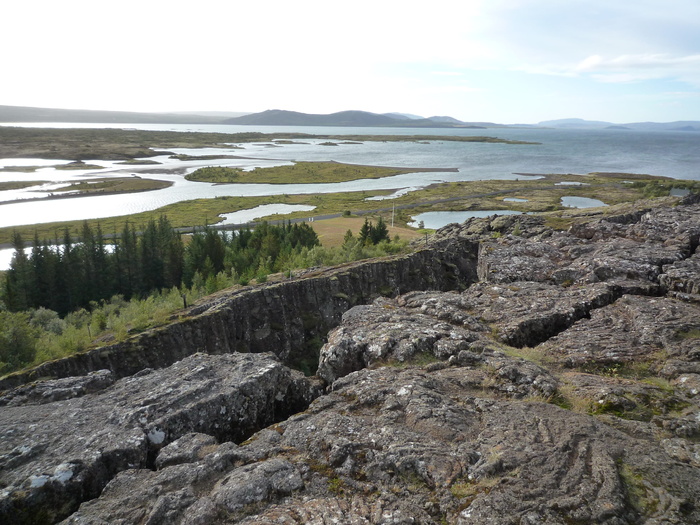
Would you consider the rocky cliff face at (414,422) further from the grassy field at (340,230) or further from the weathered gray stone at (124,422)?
the grassy field at (340,230)

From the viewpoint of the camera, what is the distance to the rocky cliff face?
1079 cm

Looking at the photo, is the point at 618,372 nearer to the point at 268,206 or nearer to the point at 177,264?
the point at 177,264

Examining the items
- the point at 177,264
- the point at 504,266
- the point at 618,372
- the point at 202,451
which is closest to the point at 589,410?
the point at 618,372

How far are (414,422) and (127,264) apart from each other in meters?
74.0

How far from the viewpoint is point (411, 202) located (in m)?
141

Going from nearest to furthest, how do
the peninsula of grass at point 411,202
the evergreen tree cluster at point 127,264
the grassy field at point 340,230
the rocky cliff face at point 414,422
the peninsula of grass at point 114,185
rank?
1. the rocky cliff face at point 414,422
2. the evergreen tree cluster at point 127,264
3. the grassy field at point 340,230
4. the peninsula of grass at point 411,202
5. the peninsula of grass at point 114,185

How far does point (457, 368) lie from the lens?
17312 mm

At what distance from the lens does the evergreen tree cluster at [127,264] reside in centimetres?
6775

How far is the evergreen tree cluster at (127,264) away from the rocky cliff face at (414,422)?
44796 millimetres

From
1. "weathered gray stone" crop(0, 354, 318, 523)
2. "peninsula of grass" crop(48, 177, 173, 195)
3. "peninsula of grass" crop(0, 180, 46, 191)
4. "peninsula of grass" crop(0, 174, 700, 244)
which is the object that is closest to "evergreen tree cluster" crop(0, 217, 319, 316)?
"peninsula of grass" crop(0, 174, 700, 244)

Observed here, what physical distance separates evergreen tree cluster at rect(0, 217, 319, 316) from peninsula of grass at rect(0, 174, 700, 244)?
28.8 metres

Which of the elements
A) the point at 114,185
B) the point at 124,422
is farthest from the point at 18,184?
the point at 124,422

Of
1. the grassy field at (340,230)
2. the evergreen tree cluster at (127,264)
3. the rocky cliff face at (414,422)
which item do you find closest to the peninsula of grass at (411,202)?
the grassy field at (340,230)

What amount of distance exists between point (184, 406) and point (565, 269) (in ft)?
75.2
